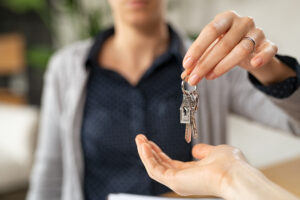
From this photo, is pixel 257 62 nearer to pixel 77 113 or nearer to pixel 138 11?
pixel 138 11

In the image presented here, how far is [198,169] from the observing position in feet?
1.19

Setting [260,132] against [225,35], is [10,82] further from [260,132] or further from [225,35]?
[225,35]

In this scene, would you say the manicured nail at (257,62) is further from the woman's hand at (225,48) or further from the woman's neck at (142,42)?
the woman's neck at (142,42)

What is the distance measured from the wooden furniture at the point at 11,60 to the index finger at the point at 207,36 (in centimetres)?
198

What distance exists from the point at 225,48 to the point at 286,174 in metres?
0.28

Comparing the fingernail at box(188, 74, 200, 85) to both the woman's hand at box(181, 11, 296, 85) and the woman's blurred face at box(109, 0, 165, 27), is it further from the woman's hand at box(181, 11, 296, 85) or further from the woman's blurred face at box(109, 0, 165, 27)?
the woman's blurred face at box(109, 0, 165, 27)

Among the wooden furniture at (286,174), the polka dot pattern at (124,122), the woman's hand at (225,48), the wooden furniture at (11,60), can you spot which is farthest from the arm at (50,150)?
the wooden furniture at (11,60)

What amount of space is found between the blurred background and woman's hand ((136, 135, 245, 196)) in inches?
6.8

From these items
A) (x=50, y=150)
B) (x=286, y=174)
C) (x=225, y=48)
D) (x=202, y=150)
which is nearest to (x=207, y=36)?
(x=225, y=48)

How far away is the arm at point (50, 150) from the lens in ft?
2.72

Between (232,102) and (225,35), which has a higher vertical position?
(225,35)

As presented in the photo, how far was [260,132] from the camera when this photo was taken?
1165 millimetres

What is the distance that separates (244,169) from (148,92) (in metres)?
0.38

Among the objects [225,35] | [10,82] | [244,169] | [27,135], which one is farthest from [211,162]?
[10,82]
